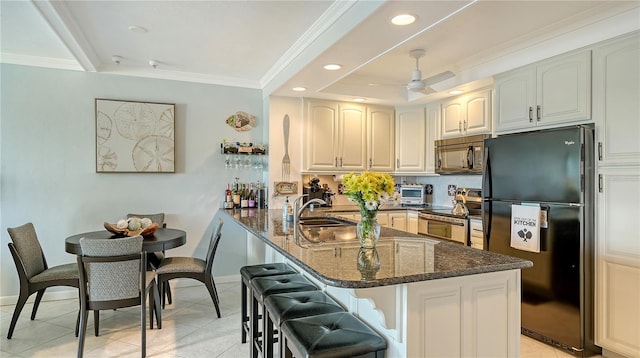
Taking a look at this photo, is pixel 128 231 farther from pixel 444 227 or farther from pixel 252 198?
pixel 444 227

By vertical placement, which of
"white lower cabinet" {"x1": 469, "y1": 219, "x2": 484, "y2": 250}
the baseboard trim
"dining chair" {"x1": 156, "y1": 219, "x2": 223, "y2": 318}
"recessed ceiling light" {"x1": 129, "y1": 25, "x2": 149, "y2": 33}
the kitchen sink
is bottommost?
the baseboard trim

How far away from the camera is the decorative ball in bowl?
3.14 meters

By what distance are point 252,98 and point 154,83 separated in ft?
3.75

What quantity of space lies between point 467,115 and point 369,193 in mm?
2732

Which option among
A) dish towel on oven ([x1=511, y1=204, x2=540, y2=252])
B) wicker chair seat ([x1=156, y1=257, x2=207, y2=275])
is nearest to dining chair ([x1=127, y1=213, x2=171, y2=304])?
wicker chair seat ([x1=156, y1=257, x2=207, y2=275])

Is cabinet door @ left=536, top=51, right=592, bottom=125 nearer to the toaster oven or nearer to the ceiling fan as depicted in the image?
the ceiling fan

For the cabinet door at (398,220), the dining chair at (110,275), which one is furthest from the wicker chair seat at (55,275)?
the cabinet door at (398,220)

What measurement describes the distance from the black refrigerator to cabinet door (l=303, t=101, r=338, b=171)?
2030 mm

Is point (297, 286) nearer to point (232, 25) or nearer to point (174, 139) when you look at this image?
point (232, 25)

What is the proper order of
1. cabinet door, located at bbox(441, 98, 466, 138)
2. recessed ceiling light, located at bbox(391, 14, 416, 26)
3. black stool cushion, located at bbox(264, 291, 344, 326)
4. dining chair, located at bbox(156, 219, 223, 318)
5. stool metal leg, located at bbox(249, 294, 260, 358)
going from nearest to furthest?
1. black stool cushion, located at bbox(264, 291, 344, 326)
2. recessed ceiling light, located at bbox(391, 14, 416, 26)
3. stool metal leg, located at bbox(249, 294, 260, 358)
4. dining chair, located at bbox(156, 219, 223, 318)
5. cabinet door, located at bbox(441, 98, 466, 138)

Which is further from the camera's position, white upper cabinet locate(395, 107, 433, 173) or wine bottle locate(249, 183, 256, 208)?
white upper cabinet locate(395, 107, 433, 173)

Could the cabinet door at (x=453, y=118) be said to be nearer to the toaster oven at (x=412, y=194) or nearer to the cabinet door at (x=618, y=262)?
the toaster oven at (x=412, y=194)

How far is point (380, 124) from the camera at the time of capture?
4859mm

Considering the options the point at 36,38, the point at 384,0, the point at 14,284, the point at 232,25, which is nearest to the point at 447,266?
the point at 384,0
